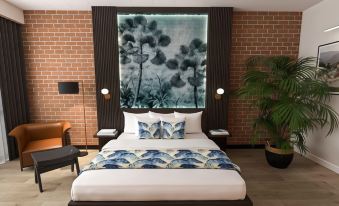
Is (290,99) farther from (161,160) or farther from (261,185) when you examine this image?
(161,160)

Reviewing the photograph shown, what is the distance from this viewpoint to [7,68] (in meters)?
3.79

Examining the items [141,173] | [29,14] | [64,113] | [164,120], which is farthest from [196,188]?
[29,14]

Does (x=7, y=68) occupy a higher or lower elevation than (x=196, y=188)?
higher

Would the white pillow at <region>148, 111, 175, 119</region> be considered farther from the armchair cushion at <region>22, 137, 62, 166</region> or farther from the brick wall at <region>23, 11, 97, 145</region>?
the armchair cushion at <region>22, 137, 62, 166</region>

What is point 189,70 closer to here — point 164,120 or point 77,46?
point 164,120

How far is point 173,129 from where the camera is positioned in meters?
3.56

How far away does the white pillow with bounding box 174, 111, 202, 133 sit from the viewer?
12.8 ft

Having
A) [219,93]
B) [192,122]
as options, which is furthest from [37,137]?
[219,93]

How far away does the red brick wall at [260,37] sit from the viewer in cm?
421

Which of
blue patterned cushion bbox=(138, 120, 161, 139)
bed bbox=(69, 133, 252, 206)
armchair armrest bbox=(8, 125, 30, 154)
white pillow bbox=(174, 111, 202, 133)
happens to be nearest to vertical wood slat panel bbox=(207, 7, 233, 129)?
white pillow bbox=(174, 111, 202, 133)

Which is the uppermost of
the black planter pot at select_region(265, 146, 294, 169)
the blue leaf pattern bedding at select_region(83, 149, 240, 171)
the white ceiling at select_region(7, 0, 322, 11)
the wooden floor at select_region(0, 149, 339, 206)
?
the white ceiling at select_region(7, 0, 322, 11)

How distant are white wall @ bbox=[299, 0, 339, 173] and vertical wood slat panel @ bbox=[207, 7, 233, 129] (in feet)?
5.42

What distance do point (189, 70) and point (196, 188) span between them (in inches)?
107

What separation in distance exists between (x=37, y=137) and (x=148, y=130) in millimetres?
2321
